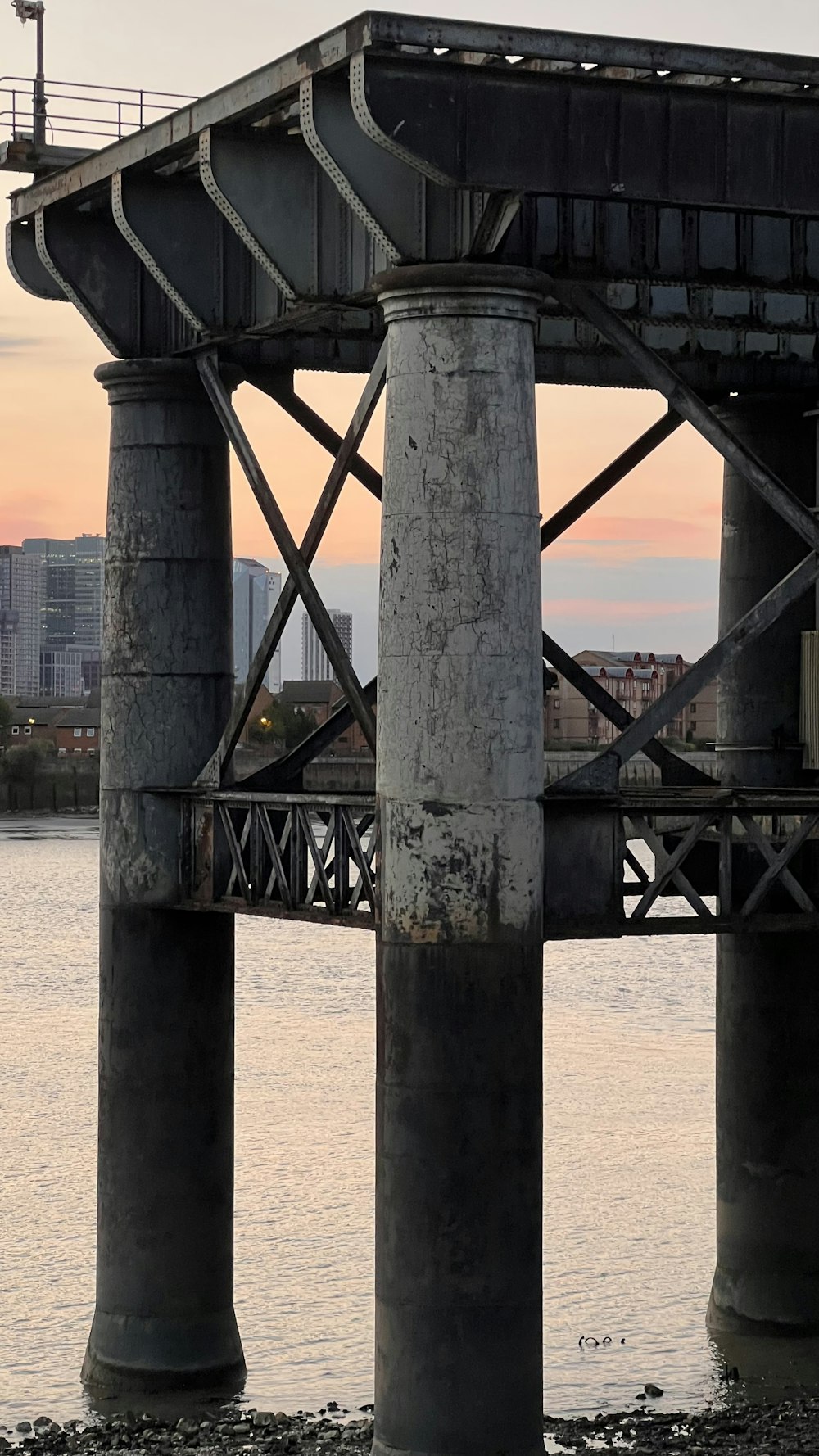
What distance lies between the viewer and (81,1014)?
55.1 m

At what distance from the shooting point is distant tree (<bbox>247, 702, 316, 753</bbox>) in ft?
575

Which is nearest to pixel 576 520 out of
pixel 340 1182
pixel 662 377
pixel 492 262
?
pixel 662 377

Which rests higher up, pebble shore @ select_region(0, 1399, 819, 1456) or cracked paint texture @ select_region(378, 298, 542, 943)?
cracked paint texture @ select_region(378, 298, 542, 943)

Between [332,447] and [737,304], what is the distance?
3.77m

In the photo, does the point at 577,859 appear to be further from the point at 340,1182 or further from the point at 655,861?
the point at 340,1182

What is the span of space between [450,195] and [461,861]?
172 inches

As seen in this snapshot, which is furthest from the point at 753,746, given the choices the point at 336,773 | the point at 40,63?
the point at 336,773

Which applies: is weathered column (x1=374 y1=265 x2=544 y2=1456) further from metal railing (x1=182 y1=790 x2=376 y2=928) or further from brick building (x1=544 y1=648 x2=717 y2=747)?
brick building (x1=544 y1=648 x2=717 y2=747)

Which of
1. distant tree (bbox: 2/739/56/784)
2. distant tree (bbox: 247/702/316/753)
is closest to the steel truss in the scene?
distant tree (bbox: 2/739/56/784)

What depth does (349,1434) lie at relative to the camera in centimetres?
1917

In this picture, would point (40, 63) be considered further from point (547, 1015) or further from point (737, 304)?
point (547, 1015)

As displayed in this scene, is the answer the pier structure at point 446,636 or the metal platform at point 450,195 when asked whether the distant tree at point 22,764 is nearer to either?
the pier structure at point 446,636

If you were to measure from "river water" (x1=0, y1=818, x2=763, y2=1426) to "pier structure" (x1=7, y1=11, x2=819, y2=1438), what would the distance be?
360 cm

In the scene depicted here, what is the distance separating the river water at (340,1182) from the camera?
24750 mm
